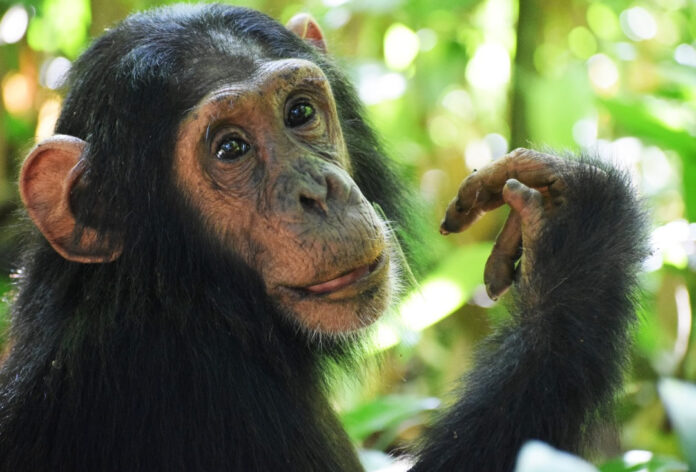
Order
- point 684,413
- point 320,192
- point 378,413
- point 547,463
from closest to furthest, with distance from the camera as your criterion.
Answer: point 547,463
point 684,413
point 320,192
point 378,413

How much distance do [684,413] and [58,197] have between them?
8.25 feet

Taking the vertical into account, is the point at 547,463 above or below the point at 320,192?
below

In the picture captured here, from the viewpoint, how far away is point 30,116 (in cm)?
820

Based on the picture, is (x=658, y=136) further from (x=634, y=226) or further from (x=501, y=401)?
(x=501, y=401)

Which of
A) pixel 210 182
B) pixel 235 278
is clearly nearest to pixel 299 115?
pixel 210 182

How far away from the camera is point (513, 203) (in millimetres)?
4086

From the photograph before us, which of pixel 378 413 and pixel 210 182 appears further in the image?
pixel 378 413

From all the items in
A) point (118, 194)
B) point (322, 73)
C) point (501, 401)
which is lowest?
point (501, 401)

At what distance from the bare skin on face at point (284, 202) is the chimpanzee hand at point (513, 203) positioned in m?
0.41

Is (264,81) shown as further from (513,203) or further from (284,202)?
(513,203)

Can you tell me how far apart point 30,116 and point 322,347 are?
4.87 meters

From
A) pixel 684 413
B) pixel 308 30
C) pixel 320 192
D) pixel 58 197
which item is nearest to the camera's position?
pixel 684 413

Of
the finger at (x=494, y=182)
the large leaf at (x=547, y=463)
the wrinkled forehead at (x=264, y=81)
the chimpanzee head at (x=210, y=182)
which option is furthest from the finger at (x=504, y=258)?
the large leaf at (x=547, y=463)

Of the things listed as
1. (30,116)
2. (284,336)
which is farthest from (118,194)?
(30,116)
